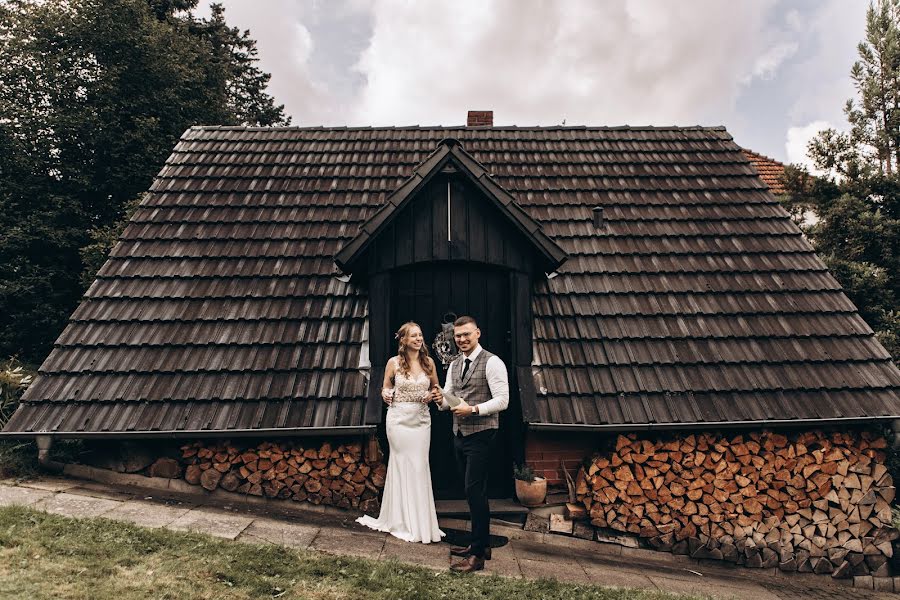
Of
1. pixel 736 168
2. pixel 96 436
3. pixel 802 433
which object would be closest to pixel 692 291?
pixel 802 433

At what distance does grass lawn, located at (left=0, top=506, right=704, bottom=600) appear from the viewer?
2.95 metres

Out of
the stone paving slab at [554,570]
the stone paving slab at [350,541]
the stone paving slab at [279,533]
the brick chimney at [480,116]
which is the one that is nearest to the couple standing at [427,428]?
the stone paving slab at [350,541]

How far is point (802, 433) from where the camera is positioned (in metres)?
5.04

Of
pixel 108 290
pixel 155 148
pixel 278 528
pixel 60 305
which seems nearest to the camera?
pixel 278 528

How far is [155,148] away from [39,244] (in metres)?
4.14

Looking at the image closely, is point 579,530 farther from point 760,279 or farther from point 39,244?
point 39,244

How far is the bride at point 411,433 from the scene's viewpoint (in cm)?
426

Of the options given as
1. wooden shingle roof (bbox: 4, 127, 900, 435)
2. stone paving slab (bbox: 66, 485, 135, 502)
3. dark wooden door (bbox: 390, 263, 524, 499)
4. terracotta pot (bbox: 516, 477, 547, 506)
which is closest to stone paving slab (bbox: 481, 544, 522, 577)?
terracotta pot (bbox: 516, 477, 547, 506)

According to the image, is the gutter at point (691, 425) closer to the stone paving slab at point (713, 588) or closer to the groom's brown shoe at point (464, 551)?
the groom's brown shoe at point (464, 551)

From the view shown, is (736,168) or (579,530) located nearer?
(579,530)

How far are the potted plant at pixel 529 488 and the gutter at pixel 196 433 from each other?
1.66 m

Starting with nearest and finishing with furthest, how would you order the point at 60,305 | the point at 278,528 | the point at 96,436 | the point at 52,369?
1. the point at 278,528
2. the point at 96,436
3. the point at 52,369
4. the point at 60,305

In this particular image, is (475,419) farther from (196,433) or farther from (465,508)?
(196,433)

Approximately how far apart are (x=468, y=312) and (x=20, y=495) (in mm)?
4685
